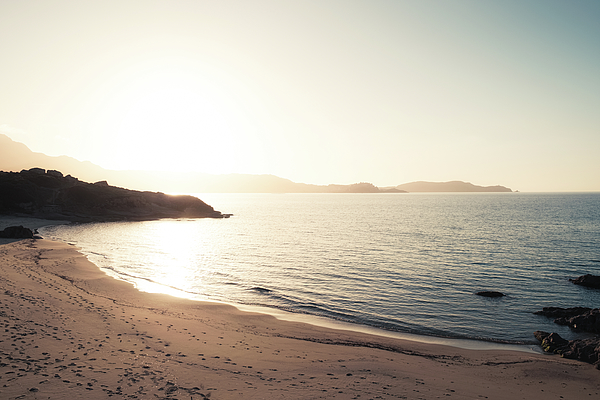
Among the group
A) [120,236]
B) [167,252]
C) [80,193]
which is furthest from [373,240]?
[80,193]

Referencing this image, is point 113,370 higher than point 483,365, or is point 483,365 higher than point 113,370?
point 113,370

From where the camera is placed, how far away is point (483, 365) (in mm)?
14797

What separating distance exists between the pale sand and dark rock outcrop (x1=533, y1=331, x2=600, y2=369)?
61 cm

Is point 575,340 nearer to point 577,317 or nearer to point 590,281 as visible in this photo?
point 577,317

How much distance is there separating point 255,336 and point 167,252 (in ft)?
114

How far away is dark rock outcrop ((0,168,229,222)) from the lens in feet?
289

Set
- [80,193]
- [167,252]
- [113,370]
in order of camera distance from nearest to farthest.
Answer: [113,370], [167,252], [80,193]

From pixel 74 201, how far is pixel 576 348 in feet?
387

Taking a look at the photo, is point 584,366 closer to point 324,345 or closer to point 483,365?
point 483,365

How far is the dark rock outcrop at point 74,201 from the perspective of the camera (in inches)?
3462

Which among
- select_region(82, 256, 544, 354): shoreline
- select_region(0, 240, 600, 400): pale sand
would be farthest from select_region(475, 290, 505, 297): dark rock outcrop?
select_region(0, 240, 600, 400): pale sand

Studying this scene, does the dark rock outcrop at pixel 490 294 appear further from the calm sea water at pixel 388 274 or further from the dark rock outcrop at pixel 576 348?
the dark rock outcrop at pixel 576 348

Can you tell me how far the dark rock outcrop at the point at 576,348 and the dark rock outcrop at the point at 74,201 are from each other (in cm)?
10698

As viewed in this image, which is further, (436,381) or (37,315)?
(37,315)
